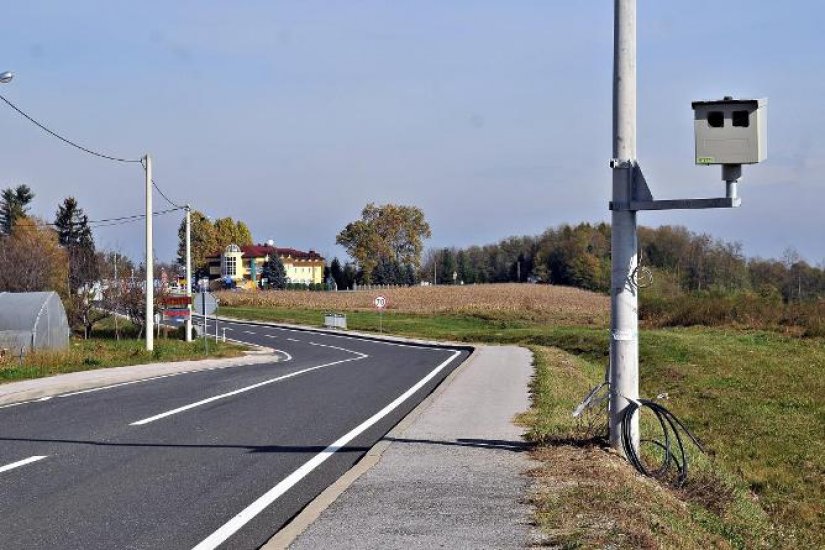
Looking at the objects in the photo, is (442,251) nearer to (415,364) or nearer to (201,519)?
(415,364)

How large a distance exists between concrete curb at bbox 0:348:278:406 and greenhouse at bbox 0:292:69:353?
18.5ft

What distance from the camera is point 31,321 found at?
33.7 metres

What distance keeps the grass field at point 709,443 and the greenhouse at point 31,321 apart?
17.0 metres

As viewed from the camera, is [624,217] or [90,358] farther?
[90,358]

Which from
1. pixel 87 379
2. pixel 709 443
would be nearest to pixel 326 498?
pixel 709 443

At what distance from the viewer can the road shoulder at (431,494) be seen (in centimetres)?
677

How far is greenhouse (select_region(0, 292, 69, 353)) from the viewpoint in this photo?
108 feet

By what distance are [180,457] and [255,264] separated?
143 metres

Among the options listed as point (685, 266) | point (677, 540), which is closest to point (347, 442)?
point (677, 540)

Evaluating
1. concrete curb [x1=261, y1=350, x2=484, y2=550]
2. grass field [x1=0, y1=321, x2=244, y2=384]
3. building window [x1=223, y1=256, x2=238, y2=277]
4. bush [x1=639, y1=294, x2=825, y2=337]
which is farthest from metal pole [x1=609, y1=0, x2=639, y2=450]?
building window [x1=223, y1=256, x2=238, y2=277]

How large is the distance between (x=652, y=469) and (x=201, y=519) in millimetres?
4602

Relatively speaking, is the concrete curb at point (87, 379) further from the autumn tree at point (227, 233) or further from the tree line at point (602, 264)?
the autumn tree at point (227, 233)

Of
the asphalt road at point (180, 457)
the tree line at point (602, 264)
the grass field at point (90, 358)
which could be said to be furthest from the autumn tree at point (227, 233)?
the asphalt road at point (180, 457)

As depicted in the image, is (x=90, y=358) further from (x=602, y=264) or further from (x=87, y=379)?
(x=602, y=264)
